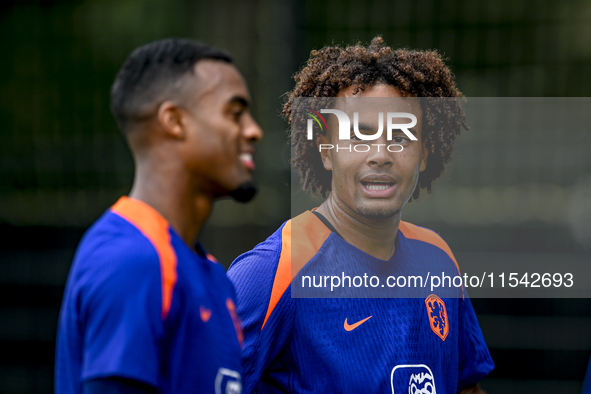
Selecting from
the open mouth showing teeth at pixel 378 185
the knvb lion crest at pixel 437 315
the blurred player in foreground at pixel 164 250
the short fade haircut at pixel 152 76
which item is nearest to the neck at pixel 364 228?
the open mouth showing teeth at pixel 378 185

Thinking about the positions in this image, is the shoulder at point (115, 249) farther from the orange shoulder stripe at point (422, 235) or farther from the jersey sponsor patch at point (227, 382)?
the orange shoulder stripe at point (422, 235)

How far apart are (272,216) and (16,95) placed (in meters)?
2.25

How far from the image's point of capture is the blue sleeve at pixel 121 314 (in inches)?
39.0

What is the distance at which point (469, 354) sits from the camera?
223 centimetres

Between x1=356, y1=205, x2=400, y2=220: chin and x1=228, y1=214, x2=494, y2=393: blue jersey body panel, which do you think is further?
x1=356, y1=205, x2=400, y2=220: chin

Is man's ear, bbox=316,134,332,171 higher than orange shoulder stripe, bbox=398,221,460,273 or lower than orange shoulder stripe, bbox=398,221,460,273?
higher

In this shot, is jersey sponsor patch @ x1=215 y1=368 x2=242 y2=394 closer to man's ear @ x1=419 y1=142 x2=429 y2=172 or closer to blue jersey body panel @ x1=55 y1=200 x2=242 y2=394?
blue jersey body panel @ x1=55 y1=200 x2=242 y2=394

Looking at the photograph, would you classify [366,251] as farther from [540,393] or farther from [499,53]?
[540,393]

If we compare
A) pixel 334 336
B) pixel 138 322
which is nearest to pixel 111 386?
pixel 138 322

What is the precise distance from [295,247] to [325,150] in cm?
44

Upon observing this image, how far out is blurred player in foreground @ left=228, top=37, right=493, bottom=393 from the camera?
1814mm

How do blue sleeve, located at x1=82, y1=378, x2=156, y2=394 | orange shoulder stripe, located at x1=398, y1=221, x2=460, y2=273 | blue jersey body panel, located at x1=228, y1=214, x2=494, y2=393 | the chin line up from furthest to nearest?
1. orange shoulder stripe, located at x1=398, y1=221, x2=460, y2=273
2. the chin
3. blue jersey body panel, located at x1=228, y1=214, x2=494, y2=393
4. blue sleeve, located at x1=82, y1=378, x2=156, y2=394

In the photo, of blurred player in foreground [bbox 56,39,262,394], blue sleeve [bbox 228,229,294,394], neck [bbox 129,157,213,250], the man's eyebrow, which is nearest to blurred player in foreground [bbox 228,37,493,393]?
blue sleeve [bbox 228,229,294,394]

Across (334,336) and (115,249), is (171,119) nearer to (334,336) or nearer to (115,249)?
(115,249)
